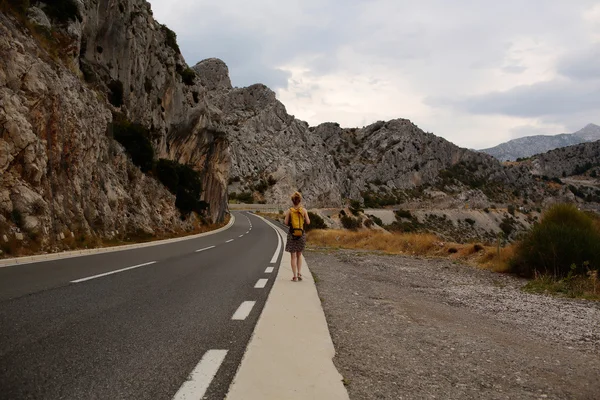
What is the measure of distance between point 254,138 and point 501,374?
10340cm

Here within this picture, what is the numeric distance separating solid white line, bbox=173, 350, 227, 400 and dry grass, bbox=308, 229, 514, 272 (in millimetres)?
11197

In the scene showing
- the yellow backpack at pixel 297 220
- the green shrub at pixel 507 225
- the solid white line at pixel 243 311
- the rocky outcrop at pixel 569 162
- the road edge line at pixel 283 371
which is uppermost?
the rocky outcrop at pixel 569 162

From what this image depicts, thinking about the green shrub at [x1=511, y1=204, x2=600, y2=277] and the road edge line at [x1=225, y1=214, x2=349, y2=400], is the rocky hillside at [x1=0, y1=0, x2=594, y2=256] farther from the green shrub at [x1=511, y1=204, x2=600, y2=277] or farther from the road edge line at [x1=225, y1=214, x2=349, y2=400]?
the green shrub at [x1=511, y1=204, x2=600, y2=277]

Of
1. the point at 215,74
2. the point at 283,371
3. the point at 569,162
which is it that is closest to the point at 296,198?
the point at 283,371

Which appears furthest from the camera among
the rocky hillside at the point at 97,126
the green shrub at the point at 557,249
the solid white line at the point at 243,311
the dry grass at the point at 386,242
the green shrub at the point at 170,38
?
the green shrub at the point at 170,38

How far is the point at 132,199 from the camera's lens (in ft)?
77.5

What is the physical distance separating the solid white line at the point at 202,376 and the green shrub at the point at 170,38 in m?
40.9

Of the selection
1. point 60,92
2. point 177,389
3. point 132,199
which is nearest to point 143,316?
point 177,389

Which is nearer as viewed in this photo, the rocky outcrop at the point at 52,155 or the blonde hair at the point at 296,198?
the blonde hair at the point at 296,198

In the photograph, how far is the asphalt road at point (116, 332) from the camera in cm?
296

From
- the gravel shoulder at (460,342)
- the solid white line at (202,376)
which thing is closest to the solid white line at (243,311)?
the gravel shoulder at (460,342)

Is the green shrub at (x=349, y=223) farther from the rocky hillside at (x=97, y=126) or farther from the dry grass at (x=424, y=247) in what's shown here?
the dry grass at (x=424, y=247)

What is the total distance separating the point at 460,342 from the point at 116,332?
12.3ft

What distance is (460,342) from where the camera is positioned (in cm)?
449
